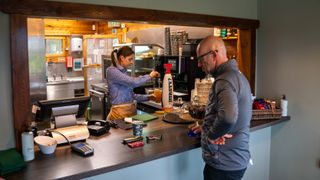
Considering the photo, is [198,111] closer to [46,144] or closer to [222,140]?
[222,140]

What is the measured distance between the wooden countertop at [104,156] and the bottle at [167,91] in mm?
640

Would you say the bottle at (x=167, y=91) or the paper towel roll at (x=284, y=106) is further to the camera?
the bottle at (x=167, y=91)

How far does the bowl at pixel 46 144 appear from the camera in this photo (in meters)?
1.92

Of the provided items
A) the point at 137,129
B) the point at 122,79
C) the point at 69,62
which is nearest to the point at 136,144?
the point at 137,129

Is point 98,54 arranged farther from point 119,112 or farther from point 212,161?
point 212,161

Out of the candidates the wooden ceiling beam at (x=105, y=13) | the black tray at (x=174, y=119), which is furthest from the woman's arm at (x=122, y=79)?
the wooden ceiling beam at (x=105, y=13)

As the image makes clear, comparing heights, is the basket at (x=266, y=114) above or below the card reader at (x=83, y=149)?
above

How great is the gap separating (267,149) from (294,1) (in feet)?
4.97

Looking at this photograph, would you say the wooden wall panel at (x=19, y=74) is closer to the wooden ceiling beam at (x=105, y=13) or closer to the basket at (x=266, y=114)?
the wooden ceiling beam at (x=105, y=13)

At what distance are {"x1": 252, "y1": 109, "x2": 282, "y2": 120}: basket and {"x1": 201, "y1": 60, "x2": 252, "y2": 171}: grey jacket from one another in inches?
34.2

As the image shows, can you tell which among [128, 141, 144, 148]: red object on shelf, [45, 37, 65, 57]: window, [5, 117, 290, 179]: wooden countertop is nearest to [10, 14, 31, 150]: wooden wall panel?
[5, 117, 290, 179]: wooden countertop

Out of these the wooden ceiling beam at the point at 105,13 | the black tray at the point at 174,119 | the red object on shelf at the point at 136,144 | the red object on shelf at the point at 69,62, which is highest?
the wooden ceiling beam at the point at 105,13

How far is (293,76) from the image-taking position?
2.91 m

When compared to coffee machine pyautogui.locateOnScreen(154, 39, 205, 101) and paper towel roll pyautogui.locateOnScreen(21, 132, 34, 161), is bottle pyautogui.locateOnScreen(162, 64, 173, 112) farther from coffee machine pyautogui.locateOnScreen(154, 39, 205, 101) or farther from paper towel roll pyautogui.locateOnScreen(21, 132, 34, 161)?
paper towel roll pyautogui.locateOnScreen(21, 132, 34, 161)
